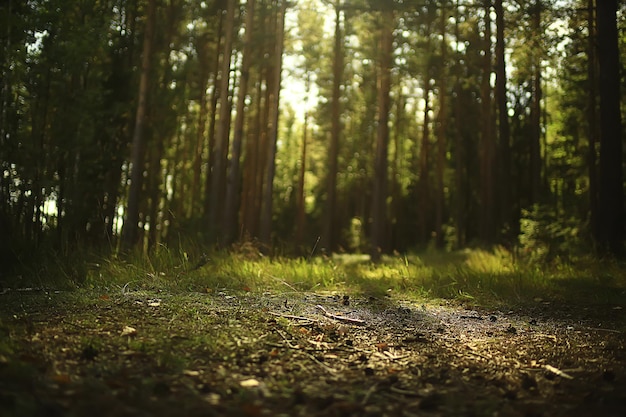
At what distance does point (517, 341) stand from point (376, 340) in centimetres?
130

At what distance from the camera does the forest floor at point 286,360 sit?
8.37 feet

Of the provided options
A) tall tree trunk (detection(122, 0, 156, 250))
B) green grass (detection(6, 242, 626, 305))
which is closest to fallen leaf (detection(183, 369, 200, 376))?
green grass (detection(6, 242, 626, 305))

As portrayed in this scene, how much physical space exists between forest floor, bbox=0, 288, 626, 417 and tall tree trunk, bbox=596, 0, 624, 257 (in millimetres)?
5577

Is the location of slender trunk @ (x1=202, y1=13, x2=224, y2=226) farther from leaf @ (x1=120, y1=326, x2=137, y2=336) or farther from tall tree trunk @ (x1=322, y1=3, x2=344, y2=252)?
leaf @ (x1=120, y1=326, x2=137, y2=336)

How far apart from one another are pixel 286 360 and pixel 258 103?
2055 cm

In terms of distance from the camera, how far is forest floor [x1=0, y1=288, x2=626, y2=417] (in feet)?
8.37

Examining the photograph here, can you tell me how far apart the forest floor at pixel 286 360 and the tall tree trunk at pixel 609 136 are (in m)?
5.58

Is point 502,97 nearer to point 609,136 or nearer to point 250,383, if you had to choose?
point 609,136

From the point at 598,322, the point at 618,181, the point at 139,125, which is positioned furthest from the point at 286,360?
the point at 139,125

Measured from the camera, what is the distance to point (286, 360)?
3.36 m

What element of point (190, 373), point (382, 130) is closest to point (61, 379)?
point (190, 373)

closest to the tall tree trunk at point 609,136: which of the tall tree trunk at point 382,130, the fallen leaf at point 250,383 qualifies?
the tall tree trunk at point 382,130

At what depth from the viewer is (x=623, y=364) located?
3561mm

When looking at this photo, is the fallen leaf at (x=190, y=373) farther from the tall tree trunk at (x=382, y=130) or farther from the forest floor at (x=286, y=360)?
the tall tree trunk at (x=382, y=130)
